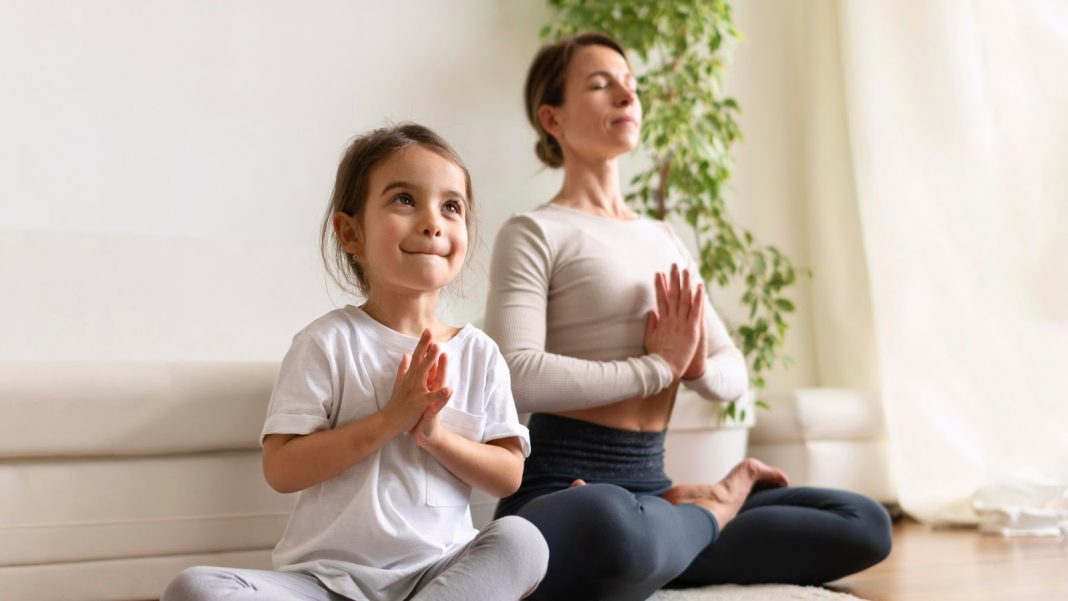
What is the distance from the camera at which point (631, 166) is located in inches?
123

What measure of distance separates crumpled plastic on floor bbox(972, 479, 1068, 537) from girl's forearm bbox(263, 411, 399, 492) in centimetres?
172

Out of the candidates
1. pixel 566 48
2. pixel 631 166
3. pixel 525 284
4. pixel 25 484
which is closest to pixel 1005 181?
pixel 631 166

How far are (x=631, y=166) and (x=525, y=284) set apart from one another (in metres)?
1.43

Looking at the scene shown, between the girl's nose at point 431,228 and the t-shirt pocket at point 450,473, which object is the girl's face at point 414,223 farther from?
the t-shirt pocket at point 450,473

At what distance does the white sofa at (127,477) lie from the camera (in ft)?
5.28

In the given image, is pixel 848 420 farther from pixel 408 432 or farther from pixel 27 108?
pixel 27 108

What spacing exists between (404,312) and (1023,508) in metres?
1.71

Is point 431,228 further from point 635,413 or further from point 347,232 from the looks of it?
point 635,413

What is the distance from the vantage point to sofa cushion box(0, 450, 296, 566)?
161cm

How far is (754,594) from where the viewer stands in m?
1.61

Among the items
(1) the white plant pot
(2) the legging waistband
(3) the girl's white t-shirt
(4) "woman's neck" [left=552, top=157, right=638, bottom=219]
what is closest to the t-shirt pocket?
(3) the girl's white t-shirt

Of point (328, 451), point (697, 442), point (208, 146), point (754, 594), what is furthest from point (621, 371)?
point (208, 146)

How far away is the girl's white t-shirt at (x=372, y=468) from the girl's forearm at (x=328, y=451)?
26 millimetres

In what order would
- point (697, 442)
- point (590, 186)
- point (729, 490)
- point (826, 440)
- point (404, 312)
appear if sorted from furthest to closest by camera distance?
point (826, 440) → point (697, 442) → point (590, 186) → point (729, 490) → point (404, 312)
